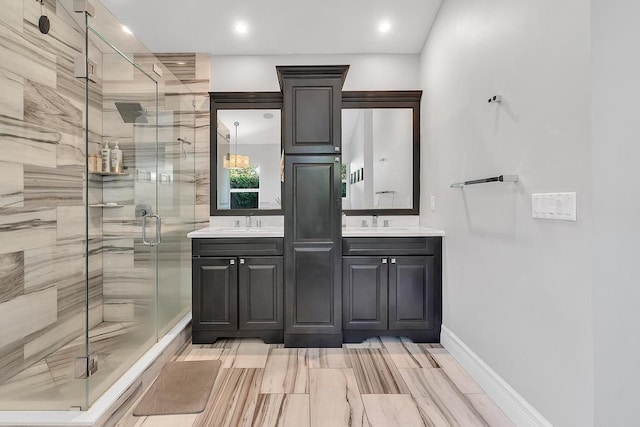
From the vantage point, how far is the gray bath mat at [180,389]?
6.02 feet

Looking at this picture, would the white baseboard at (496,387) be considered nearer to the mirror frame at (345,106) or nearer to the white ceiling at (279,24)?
the mirror frame at (345,106)

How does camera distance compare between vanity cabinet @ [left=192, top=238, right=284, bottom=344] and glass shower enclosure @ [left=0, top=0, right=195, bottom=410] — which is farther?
vanity cabinet @ [left=192, top=238, right=284, bottom=344]

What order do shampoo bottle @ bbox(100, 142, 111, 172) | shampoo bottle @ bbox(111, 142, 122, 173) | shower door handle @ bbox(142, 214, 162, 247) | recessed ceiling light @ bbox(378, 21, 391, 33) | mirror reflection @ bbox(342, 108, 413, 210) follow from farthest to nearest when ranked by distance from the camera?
mirror reflection @ bbox(342, 108, 413, 210)
recessed ceiling light @ bbox(378, 21, 391, 33)
shower door handle @ bbox(142, 214, 162, 247)
shampoo bottle @ bbox(111, 142, 122, 173)
shampoo bottle @ bbox(100, 142, 111, 172)

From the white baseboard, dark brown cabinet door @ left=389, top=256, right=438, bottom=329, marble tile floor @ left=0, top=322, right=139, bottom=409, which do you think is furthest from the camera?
dark brown cabinet door @ left=389, top=256, right=438, bottom=329

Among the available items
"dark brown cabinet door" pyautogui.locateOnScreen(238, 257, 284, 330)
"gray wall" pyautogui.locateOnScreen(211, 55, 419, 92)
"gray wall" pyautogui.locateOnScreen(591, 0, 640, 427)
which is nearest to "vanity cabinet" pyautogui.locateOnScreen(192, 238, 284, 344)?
"dark brown cabinet door" pyautogui.locateOnScreen(238, 257, 284, 330)

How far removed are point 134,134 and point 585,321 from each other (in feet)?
9.86

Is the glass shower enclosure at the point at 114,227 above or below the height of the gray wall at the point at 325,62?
below

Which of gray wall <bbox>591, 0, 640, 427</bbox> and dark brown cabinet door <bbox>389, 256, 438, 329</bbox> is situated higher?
gray wall <bbox>591, 0, 640, 427</bbox>

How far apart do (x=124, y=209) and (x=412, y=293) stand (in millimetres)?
2369

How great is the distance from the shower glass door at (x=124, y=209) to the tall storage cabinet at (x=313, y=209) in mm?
1074

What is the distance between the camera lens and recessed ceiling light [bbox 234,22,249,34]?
2932 mm

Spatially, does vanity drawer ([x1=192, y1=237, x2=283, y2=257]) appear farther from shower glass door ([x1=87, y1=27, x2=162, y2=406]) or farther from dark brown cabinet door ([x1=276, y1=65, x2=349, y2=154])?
dark brown cabinet door ([x1=276, y1=65, x2=349, y2=154])

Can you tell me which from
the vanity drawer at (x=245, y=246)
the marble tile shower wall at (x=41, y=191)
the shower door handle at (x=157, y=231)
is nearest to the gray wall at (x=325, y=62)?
the marble tile shower wall at (x=41, y=191)

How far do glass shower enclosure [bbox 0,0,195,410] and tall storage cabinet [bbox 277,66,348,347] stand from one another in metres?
1.06
